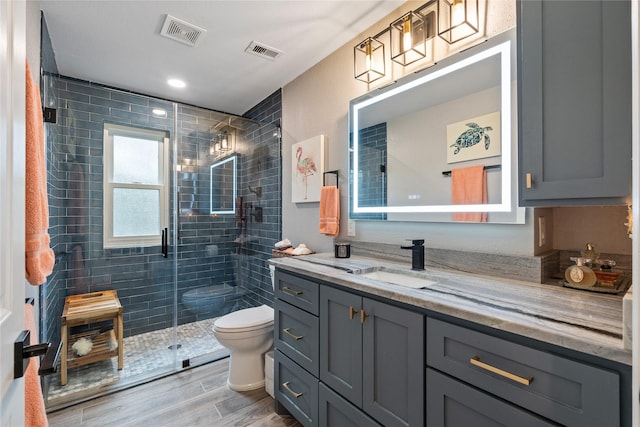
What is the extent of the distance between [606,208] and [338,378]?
1.34 m

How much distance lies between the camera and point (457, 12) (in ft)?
4.84

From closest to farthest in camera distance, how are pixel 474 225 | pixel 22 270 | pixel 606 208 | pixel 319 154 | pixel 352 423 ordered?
pixel 22 270 → pixel 606 208 → pixel 352 423 → pixel 474 225 → pixel 319 154

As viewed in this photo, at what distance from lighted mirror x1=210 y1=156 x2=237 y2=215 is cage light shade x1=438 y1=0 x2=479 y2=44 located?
241cm

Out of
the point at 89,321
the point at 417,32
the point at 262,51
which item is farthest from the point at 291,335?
the point at 262,51

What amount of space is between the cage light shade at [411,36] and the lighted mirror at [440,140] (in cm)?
13

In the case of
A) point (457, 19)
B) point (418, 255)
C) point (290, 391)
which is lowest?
point (290, 391)

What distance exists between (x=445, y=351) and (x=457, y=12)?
5.08ft

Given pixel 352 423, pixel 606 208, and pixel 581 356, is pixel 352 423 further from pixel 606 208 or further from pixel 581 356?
pixel 606 208

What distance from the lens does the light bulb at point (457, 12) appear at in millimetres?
1462

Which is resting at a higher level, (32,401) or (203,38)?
(203,38)

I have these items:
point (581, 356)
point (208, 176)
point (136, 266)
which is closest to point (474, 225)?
point (581, 356)

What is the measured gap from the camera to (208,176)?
318 centimetres

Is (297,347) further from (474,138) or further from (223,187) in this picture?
(223,187)

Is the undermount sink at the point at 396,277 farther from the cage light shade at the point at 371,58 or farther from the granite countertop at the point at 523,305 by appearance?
the cage light shade at the point at 371,58
